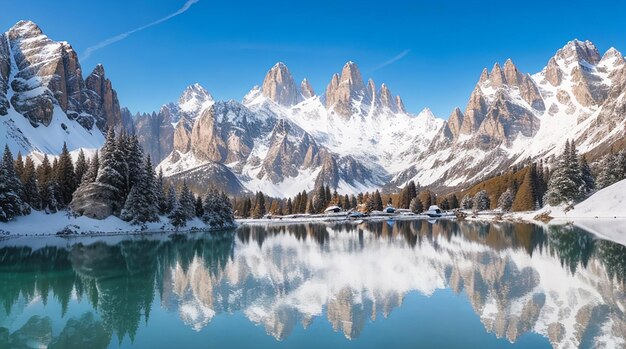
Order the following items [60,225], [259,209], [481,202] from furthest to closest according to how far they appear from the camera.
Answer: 1. [259,209]
2. [481,202]
3. [60,225]

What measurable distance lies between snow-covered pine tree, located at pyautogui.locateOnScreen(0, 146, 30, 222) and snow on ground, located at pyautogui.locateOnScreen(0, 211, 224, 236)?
1.53 meters

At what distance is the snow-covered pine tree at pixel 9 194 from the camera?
7725cm

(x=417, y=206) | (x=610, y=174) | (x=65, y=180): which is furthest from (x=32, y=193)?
(x=417, y=206)

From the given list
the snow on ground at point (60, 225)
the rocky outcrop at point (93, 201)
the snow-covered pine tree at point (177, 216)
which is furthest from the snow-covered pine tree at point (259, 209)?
the rocky outcrop at point (93, 201)

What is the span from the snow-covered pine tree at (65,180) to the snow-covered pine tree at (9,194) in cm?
1509

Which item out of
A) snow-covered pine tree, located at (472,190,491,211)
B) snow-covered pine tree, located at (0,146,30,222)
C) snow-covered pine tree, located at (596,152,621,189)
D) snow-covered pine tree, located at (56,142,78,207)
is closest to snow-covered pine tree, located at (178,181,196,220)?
snow-covered pine tree, located at (56,142,78,207)

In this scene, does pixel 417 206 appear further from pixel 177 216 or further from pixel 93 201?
pixel 93 201

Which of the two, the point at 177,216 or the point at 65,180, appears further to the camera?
the point at 177,216

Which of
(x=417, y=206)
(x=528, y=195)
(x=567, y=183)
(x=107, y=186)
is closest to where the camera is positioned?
(x=107, y=186)

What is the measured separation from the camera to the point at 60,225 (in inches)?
3344

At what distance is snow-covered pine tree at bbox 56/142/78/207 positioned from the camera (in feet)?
324

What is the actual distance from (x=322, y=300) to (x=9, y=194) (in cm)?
7054

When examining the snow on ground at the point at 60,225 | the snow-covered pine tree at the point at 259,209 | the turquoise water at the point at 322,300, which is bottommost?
the turquoise water at the point at 322,300

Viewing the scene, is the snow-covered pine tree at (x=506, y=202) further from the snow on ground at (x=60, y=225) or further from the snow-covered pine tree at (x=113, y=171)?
the snow-covered pine tree at (x=113, y=171)
